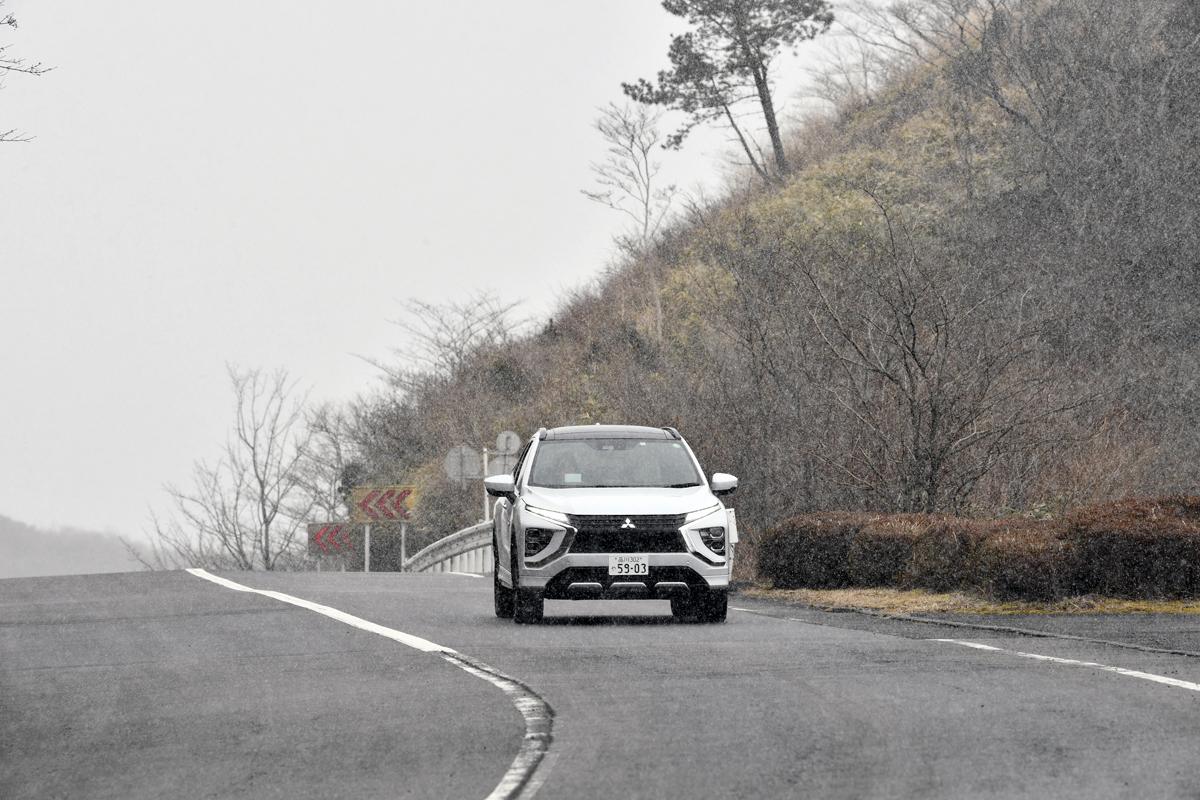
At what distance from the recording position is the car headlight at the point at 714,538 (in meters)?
17.0

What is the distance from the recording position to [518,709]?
34.1 feet

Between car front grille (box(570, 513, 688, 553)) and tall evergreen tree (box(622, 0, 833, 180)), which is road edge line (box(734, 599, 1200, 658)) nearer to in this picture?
car front grille (box(570, 513, 688, 553))

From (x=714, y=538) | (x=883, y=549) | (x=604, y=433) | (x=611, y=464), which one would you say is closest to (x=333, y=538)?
(x=883, y=549)

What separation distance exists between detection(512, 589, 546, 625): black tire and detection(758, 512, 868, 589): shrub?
21.7 feet

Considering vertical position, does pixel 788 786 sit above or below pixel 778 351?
below

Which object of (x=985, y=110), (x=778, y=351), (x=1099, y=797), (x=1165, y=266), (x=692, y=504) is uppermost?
(x=985, y=110)

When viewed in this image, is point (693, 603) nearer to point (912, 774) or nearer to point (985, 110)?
point (912, 774)

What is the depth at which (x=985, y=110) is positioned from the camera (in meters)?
60.6

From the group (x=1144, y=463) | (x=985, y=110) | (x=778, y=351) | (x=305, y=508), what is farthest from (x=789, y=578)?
(x=305, y=508)

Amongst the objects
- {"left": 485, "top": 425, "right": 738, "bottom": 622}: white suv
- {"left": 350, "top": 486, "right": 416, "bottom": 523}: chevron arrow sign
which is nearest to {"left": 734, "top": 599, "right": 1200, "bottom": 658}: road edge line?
{"left": 485, "top": 425, "right": 738, "bottom": 622}: white suv

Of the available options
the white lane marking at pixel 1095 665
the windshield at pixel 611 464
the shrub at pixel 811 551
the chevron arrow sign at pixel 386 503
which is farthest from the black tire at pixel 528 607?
the chevron arrow sign at pixel 386 503

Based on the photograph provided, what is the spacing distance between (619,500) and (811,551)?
22.4 feet

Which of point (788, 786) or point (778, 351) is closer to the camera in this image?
point (788, 786)

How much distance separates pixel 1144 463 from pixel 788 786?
27.7 metres
